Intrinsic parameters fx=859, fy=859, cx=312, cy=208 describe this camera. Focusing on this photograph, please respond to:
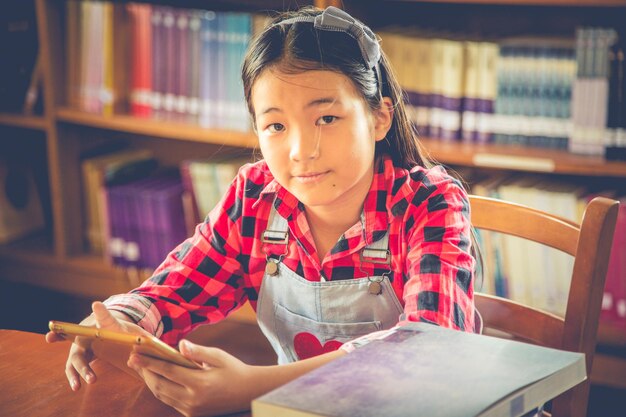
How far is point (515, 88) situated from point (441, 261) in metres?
1.22

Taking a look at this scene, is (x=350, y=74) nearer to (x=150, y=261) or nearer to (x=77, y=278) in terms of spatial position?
(x=150, y=261)

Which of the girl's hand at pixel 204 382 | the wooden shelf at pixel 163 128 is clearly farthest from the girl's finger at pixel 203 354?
the wooden shelf at pixel 163 128

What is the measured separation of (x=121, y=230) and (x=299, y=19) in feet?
5.14

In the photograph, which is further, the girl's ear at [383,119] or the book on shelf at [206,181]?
the book on shelf at [206,181]

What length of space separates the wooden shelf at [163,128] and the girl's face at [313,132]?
1139 mm

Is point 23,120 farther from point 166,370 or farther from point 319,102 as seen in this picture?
point 166,370

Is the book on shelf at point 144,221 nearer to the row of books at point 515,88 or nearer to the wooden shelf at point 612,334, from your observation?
the row of books at point 515,88

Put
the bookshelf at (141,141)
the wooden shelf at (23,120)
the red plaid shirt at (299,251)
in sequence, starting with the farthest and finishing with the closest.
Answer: the wooden shelf at (23,120) → the bookshelf at (141,141) → the red plaid shirt at (299,251)

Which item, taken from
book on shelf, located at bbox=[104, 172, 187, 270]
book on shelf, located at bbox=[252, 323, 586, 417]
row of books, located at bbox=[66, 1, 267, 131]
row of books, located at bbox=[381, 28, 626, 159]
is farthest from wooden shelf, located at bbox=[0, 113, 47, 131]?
book on shelf, located at bbox=[252, 323, 586, 417]

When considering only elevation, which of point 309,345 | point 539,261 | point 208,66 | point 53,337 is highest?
point 208,66

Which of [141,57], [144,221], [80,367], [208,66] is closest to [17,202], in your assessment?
[144,221]

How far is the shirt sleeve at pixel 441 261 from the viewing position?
1046mm

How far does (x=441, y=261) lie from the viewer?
1.09 meters

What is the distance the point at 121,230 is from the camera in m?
2.64
